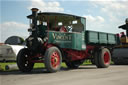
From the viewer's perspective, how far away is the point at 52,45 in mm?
9516

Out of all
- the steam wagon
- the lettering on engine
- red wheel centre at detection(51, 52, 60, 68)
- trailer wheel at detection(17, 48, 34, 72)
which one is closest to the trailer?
the steam wagon

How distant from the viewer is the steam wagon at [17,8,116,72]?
Result: 9.21 m

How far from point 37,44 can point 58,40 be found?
96cm

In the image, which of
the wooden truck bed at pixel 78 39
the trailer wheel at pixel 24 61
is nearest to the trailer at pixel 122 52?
the wooden truck bed at pixel 78 39

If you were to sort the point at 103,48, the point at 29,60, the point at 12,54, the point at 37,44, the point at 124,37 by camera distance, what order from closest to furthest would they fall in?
the point at 37,44 < the point at 29,60 < the point at 103,48 < the point at 124,37 < the point at 12,54

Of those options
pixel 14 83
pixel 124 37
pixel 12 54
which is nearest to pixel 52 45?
pixel 14 83

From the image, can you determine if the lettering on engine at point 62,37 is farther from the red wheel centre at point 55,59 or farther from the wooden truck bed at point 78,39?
the red wheel centre at point 55,59

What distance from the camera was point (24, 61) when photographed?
9.90 metres

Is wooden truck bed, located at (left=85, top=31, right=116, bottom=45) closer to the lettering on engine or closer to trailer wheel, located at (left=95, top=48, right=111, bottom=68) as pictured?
trailer wheel, located at (left=95, top=48, right=111, bottom=68)

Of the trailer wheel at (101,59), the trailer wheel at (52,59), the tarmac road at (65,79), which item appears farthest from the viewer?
the trailer wheel at (101,59)

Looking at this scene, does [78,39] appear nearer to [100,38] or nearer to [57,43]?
[57,43]

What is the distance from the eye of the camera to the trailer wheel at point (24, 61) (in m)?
9.70

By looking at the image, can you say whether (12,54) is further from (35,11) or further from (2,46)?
(35,11)

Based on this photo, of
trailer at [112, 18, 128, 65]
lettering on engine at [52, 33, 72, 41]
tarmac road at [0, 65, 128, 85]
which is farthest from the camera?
trailer at [112, 18, 128, 65]
